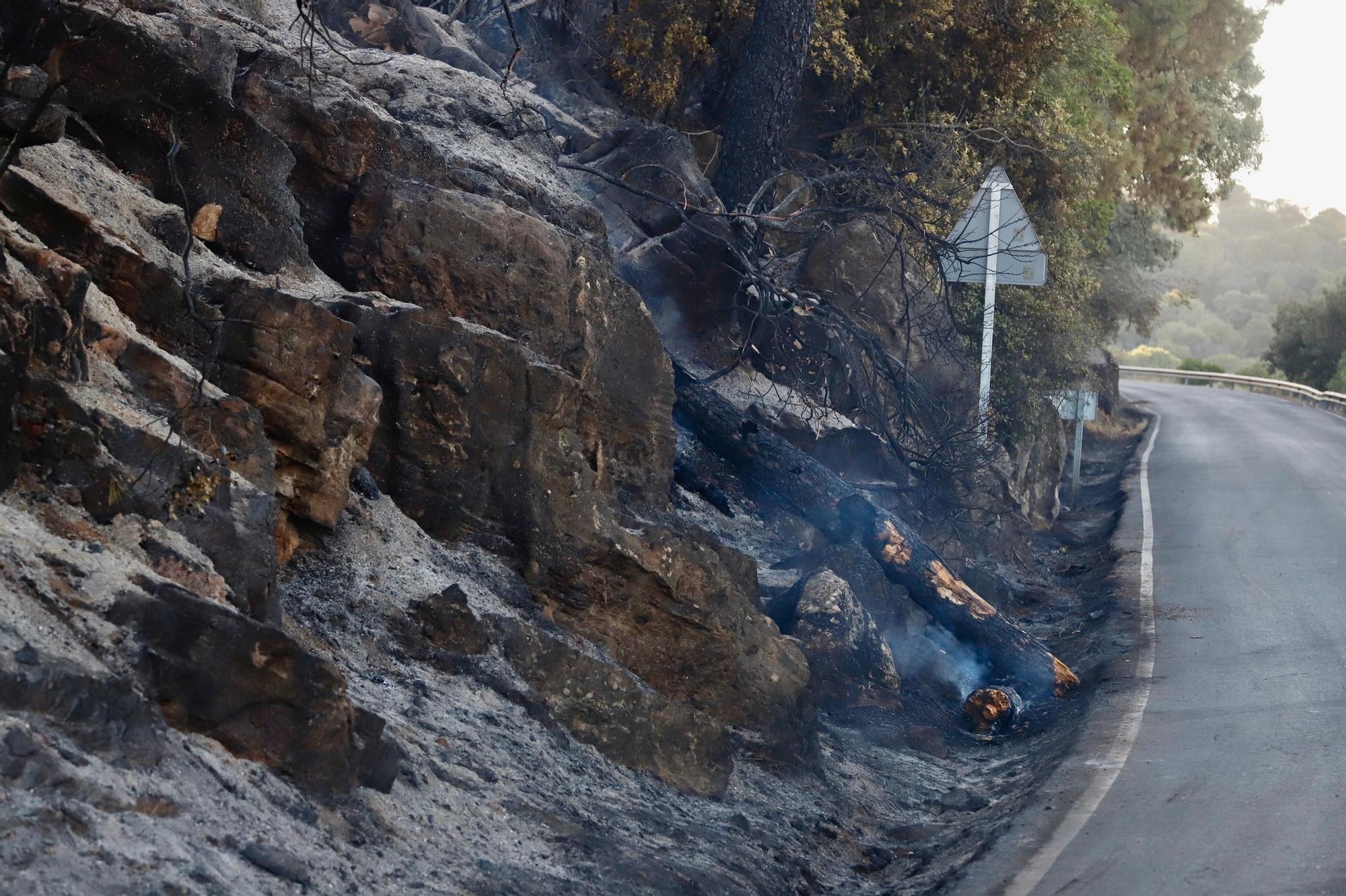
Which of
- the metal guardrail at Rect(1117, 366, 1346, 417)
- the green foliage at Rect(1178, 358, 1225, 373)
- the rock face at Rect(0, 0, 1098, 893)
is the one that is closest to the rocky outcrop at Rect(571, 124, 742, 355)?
the rock face at Rect(0, 0, 1098, 893)

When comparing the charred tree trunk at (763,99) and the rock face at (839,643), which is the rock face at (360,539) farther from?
the charred tree trunk at (763,99)

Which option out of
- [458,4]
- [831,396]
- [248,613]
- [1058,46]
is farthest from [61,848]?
[1058,46]

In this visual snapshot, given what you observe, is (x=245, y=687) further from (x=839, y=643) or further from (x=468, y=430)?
(x=839, y=643)

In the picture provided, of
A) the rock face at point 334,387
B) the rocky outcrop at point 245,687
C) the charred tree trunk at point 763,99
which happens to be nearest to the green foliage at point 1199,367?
the charred tree trunk at point 763,99

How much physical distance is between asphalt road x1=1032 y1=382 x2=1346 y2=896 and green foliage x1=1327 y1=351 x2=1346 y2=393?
24513 mm

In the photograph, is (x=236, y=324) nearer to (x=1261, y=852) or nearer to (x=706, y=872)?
(x=706, y=872)

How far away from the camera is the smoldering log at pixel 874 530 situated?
1158cm

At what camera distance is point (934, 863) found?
7715 mm

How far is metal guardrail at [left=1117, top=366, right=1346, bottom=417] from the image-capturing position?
4091 centimetres

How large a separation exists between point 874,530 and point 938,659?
123cm

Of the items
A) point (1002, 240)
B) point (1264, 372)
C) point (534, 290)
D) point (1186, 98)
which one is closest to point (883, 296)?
point (1002, 240)

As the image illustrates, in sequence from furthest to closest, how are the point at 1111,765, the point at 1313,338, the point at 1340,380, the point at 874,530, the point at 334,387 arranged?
the point at 1313,338 → the point at 1340,380 → the point at 874,530 → the point at 1111,765 → the point at 334,387

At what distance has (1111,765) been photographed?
8.96 m

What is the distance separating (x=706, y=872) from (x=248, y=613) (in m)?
2.48
